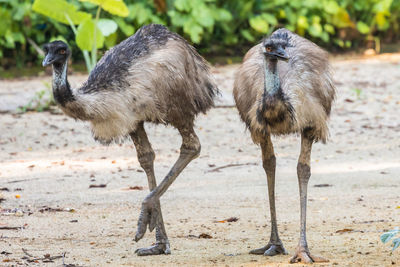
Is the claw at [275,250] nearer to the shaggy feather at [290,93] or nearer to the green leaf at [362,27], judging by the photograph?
the shaggy feather at [290,93]

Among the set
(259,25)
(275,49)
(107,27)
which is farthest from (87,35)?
(275,49)

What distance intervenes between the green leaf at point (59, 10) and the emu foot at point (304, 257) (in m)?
5.23

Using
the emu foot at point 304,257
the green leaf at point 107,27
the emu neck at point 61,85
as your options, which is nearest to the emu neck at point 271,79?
the emu foot at point 304,257

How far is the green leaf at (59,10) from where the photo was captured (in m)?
9.01

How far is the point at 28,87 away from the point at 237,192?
16.5 feet

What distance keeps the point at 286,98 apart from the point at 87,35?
554 cm

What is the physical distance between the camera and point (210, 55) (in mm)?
12852

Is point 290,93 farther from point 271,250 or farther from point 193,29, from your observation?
point 193,29

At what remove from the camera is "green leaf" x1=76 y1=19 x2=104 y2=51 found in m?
9.35

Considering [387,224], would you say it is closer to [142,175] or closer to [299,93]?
[299,93]

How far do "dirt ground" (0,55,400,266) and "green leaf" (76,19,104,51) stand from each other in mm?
973

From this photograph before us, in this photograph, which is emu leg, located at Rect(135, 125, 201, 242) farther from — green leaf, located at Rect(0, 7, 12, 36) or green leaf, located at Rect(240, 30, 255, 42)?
green leaf, located at Rect(240, 30, 255, 42)

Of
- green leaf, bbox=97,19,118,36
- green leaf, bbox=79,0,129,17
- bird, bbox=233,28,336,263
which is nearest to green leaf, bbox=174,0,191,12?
green leaf, bbox=97,19,118,36

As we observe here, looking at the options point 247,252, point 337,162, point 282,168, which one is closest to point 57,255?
point 247,252
